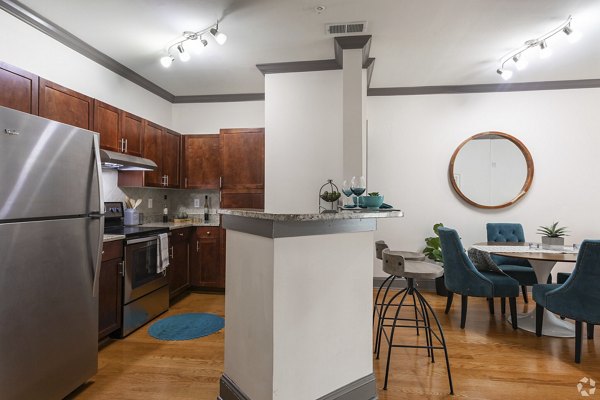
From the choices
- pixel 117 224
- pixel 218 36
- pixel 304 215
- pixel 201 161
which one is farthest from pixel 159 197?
pixel 304 215

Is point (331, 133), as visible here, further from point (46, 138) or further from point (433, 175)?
point (46, 138)

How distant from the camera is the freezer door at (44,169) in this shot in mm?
1612

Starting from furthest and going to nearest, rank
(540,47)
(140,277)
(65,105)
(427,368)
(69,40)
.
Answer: (540,47), (140,277), (69,40), (65,105), (427,368)

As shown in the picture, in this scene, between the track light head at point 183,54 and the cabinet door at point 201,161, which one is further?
the cabinet door at point 201,161

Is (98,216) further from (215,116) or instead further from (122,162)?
(215,116)

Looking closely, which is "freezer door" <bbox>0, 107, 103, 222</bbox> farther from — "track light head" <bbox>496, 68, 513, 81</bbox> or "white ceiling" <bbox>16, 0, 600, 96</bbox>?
"track light head" <bbox>496, 68, 513, 81</bbox>

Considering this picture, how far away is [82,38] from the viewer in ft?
9.86

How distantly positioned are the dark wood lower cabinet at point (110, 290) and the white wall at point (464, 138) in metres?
3.26

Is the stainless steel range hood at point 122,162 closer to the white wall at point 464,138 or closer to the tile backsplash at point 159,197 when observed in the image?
the tile backsplash at point 159,197

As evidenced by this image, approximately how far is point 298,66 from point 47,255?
9.90 feet

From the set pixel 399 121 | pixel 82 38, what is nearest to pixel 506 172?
pixel 399 121

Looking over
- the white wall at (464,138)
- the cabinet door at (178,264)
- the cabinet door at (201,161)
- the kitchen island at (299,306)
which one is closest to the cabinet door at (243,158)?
the cabinet door at (201,161)

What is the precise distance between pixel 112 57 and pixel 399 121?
3758mm

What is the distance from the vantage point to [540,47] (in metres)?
3.21
